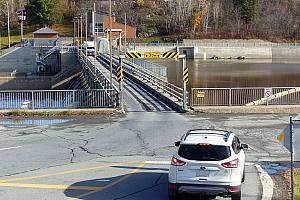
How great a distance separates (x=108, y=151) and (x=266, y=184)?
20.6 ft

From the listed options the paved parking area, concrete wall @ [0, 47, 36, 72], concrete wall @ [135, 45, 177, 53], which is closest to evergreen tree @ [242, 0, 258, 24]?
concrete wall @ [135, 45, 177, 53]

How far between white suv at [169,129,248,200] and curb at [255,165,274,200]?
1270 mm

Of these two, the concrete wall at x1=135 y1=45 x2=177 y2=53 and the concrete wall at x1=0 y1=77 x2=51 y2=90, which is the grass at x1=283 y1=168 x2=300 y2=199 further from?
the concrete wall at x1=135 y1=45 x2=177 y2=53

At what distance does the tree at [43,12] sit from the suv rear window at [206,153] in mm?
119547

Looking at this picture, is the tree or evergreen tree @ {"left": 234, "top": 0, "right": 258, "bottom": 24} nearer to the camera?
the tree

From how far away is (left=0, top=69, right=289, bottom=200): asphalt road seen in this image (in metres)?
12.4

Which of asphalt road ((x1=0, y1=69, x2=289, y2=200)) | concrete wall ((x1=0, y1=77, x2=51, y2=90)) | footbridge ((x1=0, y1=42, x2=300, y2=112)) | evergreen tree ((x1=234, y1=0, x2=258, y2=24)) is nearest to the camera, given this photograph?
asphalt road ((x1=0, y1=69, x2=289, y2=200))

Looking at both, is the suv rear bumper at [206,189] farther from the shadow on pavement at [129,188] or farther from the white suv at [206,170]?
the shadow on pavement at [129,188]

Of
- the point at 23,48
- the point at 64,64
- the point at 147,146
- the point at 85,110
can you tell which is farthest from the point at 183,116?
the point at 23,48

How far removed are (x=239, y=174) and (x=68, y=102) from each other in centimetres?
2087

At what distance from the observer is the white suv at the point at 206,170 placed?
10578mm

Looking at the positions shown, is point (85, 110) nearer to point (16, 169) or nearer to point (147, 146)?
point (147, 146)

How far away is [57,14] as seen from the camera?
432 ft

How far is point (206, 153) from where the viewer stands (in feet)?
35.4
